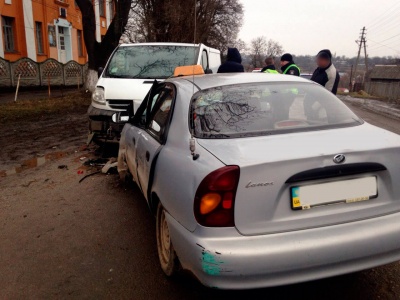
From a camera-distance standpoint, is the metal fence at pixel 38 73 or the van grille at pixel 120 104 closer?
the van grille at pixel 120 104

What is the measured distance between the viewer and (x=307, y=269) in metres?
2.11

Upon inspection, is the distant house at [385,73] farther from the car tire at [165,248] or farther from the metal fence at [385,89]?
the car tire at [165,248]

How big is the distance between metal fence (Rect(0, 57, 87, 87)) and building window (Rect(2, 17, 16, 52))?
272 cm

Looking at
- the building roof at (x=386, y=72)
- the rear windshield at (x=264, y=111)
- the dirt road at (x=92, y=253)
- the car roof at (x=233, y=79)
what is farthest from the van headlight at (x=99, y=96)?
the building roof at (x=386, y=72)

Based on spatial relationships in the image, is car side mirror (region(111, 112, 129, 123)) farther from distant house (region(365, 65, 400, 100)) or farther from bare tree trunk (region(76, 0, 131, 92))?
distant house (region(365, 65, 400, 100))

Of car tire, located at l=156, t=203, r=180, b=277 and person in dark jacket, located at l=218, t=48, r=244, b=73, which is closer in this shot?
car tire, located at l=156, t=203, r=180, b=277

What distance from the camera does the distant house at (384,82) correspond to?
35069 millimetres

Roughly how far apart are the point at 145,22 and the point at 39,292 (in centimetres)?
2507

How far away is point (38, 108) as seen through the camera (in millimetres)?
13656

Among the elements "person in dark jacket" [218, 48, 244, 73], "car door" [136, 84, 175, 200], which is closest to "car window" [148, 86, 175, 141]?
"car door" [136, 84, 175, 200]

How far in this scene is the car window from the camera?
3053mm

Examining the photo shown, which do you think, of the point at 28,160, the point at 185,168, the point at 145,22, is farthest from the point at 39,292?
the point at 145,22

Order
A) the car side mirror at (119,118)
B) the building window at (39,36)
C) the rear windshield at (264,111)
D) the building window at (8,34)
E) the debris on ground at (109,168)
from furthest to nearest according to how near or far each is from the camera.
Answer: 1. the building window at (39,36)
2. the building window at (8,34)
3. the debris on ground at (109,168)
4. the car side mirror at (119,118)
5. the rear windshield at (264,111)

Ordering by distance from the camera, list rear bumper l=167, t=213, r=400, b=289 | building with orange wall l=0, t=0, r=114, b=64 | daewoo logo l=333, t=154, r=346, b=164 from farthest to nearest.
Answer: building with orange wall l=0, t=0, r=114, b=64, daewoo logo l=333, t=154, r=346, b=164, rear bumper l=167, t=213, r=400, b=289
